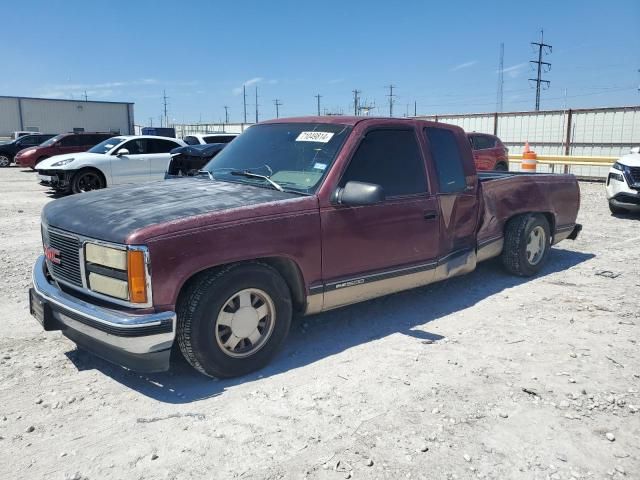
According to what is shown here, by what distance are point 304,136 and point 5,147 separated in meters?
26.6

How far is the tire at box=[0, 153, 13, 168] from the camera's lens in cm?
2592

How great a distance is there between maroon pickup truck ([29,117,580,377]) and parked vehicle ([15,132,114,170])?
1856 centimetres

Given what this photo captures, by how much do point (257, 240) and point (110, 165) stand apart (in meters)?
A: 11.9

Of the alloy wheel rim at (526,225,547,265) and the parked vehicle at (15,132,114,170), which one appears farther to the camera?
the parked vehicle at (15,132,114,170)

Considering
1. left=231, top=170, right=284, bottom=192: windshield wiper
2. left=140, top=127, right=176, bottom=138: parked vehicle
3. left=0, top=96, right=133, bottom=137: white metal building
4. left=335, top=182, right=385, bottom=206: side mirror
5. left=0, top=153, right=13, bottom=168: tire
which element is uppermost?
left=0, top=96, right=133, bottom=137: white metal building

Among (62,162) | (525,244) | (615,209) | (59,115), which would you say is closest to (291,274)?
(525,244)

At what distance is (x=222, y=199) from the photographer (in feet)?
12.3

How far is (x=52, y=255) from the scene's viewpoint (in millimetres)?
3777

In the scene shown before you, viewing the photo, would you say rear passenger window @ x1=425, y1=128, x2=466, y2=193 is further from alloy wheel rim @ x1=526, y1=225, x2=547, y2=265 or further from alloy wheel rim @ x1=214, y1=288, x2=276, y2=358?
alloy wheel rim @ x1=214, y1=288, x2=276, y2=358

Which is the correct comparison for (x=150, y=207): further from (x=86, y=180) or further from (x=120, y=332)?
(x=86, y=180)

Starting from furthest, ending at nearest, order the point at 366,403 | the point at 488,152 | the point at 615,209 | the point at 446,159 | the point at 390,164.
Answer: the point at 488,152 → the point at 615,209 → the point at 446,159 → the point at 390,164 → the point at 366,403

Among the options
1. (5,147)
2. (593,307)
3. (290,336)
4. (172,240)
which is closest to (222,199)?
(172,240)

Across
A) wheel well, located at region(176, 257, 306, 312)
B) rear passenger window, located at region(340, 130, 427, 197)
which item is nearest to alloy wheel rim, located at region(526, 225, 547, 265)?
rear passenger window, located at region(340, 130, 427, 197)

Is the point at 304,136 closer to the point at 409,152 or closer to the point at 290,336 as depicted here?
the point at 409,152
